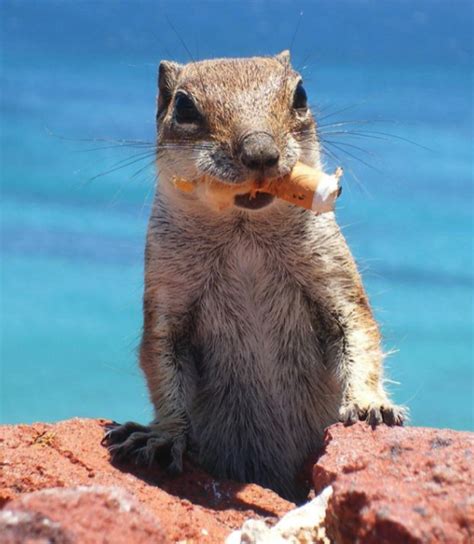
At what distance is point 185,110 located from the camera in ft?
27.6

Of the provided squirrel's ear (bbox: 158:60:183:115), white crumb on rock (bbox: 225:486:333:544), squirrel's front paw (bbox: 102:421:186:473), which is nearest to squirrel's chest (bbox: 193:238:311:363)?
squirrel's front paw (bbox: 102:421:186:473)

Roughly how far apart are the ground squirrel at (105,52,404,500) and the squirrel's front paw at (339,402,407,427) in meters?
0.42

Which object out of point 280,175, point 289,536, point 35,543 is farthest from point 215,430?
point 35,543

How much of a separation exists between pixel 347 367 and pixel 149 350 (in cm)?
190

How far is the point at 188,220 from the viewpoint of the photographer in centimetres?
875

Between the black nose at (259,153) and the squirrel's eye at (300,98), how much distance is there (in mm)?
1412

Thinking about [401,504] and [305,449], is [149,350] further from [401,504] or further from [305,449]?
[401,504]

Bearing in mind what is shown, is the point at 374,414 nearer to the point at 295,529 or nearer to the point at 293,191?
the point at 293,191

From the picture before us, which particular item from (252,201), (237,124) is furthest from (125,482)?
(237,124)

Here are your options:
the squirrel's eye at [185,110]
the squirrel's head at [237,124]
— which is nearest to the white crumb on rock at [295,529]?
the squirrel's head at [237,124]

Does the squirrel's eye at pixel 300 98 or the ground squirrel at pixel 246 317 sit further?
the squirrel's eye at pixel 300 98

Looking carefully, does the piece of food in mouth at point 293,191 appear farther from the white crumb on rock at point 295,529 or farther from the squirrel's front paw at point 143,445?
the white crumb on rock at point 295,529

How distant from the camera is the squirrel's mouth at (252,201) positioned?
7.47 meters

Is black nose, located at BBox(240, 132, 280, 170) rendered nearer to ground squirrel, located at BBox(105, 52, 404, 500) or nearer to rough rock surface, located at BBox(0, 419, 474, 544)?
ground squirrel, located at BBox(105, 52, 404, 500)
